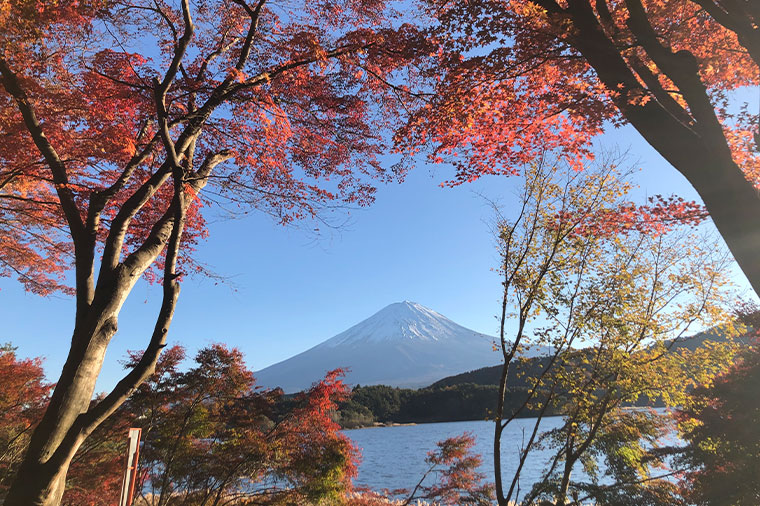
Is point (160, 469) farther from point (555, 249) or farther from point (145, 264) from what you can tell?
point (555, 249)

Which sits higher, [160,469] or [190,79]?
[190,79]

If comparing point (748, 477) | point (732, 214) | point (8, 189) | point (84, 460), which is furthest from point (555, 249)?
point (84, 460)

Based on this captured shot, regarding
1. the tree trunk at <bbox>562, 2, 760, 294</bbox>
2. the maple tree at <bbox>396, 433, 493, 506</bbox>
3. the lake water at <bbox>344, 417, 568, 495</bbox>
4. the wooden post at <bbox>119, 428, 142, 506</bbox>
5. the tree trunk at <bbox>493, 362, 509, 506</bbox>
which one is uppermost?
the tree trunk at <bbox>562, 2, 760, 294</bbox>

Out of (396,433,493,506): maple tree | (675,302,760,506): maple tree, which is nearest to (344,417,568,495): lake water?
(396,433,493,506): maple tree

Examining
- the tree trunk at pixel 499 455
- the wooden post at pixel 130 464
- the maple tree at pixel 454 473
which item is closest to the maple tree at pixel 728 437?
the tree trunk at pixel 499 455

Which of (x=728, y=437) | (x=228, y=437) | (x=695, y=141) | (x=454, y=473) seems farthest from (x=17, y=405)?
(x=728, y=437)

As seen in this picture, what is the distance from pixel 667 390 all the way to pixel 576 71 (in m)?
4.07

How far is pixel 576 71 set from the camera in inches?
154

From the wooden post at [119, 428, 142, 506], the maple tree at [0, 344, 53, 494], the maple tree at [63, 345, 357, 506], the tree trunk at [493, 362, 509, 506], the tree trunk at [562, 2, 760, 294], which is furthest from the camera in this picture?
the maple tree at [0, 344, 53, 494]

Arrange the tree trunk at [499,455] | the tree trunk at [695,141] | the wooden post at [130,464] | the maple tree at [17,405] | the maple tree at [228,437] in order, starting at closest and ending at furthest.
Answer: the tree trunk at [695,141] < the wooden post at [130,464] < the tree trunk at [499,455] < the maple tree at [228,437] < the maple tree at [17,405]

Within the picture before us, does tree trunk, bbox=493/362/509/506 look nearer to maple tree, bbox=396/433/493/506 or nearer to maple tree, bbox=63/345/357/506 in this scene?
maple tree, bbox=63/345/357/506

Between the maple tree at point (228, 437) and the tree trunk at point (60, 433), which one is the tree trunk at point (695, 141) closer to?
the tree trunk at point (60, 433)

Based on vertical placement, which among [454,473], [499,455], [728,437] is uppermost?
[499,455]

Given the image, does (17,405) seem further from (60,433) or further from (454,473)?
(454,473)
